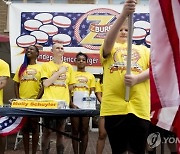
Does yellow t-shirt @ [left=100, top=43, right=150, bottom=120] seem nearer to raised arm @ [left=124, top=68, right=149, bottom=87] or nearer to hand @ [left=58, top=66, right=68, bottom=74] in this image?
raised arm @ [left=124, top=68, right=149, bottom=87]

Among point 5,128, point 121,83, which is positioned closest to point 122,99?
→ point 121,83

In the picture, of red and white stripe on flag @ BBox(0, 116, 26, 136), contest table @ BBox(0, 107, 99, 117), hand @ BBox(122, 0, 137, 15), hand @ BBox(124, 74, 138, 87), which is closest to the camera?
hand @ BBox(122, 0, 137, 15)

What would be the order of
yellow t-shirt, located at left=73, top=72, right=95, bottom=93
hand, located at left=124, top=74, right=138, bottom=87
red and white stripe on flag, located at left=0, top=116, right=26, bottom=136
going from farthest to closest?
yellow t-shirt, located at left=73, top=72, right=95, bottom=93 → red and white stripe on flag, located at left=0, top=116, right=26, bottom=136 → hand, located at left=124, top=74, right=138, bottom=87

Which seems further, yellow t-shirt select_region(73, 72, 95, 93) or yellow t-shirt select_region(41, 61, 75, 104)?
yellow t-shirt select_region(73, 72, 95, 93)

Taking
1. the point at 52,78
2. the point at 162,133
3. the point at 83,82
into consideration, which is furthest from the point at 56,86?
the point at 162,133

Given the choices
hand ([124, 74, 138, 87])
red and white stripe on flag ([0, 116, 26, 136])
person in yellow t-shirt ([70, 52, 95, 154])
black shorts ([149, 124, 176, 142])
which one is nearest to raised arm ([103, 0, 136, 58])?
hand ([124, 74, 138, 87])

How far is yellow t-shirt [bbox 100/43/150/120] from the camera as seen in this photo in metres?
3.27

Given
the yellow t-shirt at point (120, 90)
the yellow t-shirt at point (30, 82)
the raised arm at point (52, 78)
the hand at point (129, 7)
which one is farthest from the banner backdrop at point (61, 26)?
the hand at point (129, 7)

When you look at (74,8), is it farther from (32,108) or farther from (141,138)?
(141,138)

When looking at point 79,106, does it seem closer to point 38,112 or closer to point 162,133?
point 38,112

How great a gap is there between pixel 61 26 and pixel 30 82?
2932 millimetres

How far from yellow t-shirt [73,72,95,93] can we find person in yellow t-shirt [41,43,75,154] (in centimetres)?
30

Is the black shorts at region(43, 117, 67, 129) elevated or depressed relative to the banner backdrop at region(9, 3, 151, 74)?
depressed

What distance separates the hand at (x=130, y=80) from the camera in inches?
121
